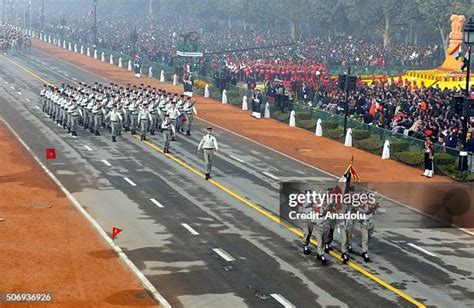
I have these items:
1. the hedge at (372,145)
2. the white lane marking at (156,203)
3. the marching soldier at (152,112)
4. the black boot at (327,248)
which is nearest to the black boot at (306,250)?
the black boot at (327,248)

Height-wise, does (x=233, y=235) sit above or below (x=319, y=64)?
below

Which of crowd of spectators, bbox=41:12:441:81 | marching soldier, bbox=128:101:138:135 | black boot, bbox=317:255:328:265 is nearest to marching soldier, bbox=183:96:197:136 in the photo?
marching soldier, bbox=128:101:138:135

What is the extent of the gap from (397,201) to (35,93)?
38.3 meters

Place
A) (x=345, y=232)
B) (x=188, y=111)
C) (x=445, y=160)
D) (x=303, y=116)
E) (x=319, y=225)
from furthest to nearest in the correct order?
(x=303, y=116)
(x=188, y=111)
(x=445, y=160)
(x=345, y=232)
(x=319, y=225)

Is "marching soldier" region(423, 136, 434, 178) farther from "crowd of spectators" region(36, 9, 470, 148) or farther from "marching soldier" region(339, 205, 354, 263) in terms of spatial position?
"marching soldier" region(339, 205, 354, 263)

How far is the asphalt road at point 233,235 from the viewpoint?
24531 millimetres

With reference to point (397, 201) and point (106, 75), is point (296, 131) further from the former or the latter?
point (106, 75)

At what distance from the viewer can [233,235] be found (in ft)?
98.5

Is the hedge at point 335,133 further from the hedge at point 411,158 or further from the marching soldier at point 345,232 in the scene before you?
the marching soldier at point 345,232

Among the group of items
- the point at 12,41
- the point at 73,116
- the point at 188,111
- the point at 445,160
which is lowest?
the point at 445,160

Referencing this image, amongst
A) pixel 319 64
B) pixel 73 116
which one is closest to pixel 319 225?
pixel 73 116

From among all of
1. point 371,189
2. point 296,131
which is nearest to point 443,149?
point 371,189

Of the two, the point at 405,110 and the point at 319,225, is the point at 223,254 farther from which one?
the point at 405,110

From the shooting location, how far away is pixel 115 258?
27109mm
